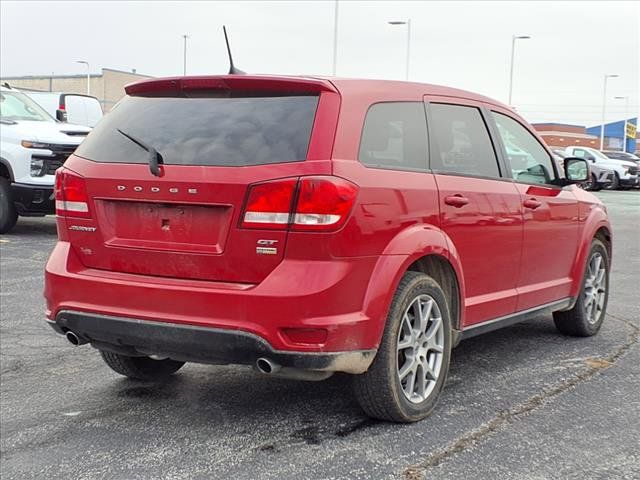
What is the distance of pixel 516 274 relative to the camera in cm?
492

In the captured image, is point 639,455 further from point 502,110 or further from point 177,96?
point 177,96

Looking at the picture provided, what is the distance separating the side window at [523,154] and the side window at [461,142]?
0.26 meters

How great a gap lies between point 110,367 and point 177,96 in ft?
5.72

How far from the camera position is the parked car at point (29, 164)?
34.9 ft

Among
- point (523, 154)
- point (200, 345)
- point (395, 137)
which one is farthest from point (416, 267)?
point (523, 154)

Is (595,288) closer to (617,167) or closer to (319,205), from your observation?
(319,205)

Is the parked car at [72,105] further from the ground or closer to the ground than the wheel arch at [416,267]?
further from the ground

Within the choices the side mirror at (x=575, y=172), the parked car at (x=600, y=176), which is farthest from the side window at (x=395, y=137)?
the parked car at (x=600, y=176)

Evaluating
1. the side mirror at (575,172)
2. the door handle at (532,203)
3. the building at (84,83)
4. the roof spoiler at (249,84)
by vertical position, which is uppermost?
the building at (84,83)

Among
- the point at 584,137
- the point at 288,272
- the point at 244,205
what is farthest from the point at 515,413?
the point at 584,137

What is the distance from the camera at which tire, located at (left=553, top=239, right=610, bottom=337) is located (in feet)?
19.4

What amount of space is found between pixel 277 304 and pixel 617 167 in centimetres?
3199

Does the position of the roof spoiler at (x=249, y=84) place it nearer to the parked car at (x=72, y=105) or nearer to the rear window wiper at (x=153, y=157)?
the rear window wiper at (x=153, y=157)

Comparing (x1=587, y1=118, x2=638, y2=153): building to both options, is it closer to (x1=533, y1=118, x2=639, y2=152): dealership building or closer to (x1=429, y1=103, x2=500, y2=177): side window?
(x1=533, y1=118, x2=639, y2=152): dealership building
